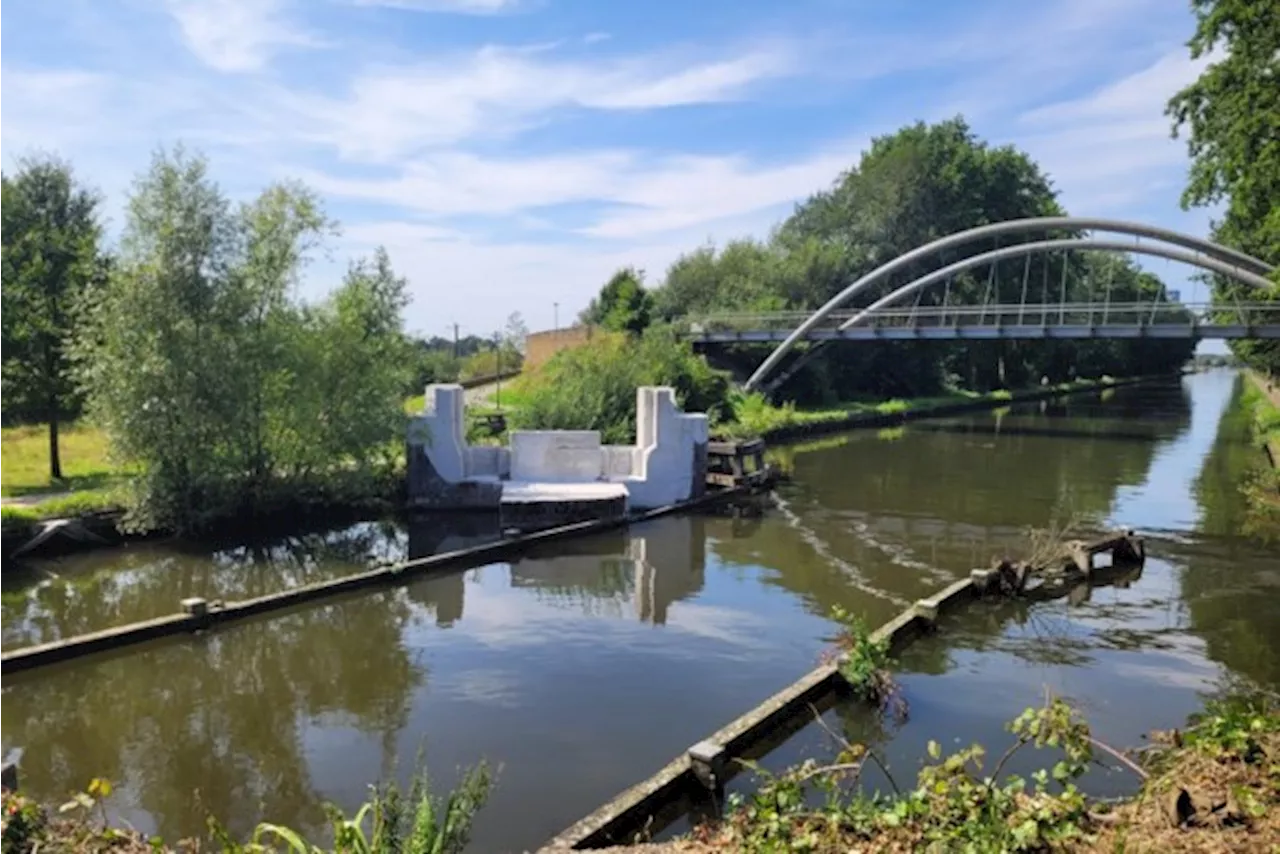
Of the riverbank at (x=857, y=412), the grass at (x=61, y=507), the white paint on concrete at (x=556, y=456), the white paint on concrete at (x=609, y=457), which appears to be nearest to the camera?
the grass at (x=61, y=507)

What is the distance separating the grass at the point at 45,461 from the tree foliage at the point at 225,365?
1435 millimetres

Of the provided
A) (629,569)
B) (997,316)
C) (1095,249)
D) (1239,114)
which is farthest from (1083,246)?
(629,569)

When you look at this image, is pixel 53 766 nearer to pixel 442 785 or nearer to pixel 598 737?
pixel 442 785

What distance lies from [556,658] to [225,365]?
31.5ft

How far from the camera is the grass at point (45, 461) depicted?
59.6 ft

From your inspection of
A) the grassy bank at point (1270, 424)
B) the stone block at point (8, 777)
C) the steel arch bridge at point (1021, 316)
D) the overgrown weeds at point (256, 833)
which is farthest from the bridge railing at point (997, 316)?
the stone block at point (8, 777)

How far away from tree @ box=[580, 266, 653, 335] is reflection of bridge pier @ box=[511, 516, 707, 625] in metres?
23.0

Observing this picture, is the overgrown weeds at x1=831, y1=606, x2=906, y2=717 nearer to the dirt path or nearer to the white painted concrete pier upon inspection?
the white painted concrete pier

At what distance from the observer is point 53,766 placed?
7.84 metres

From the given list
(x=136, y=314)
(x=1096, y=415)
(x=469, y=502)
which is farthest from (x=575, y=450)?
(x=1096, y=415)

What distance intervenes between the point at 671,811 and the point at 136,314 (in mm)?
13705

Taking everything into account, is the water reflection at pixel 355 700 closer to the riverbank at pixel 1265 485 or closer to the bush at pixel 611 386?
the bush at pixel 611 386

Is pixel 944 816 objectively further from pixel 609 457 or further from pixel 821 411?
pixel 821 411

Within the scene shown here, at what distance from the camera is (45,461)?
821 inches
